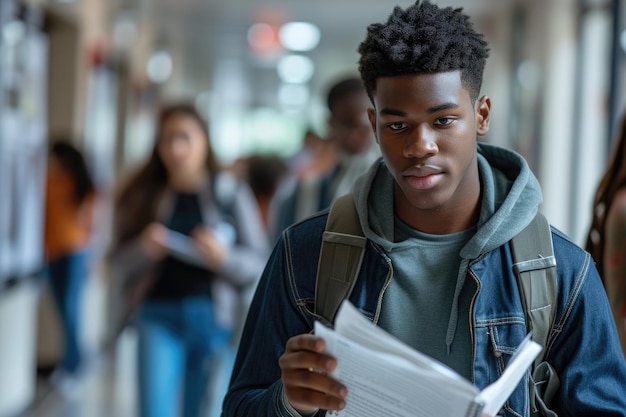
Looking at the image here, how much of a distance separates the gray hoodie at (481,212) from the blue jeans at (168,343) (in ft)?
8.27

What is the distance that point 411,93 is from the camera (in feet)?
5.17

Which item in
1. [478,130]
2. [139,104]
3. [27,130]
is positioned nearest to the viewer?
[478,130]

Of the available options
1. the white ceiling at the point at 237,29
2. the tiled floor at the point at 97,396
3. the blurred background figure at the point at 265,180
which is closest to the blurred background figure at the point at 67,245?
the tiled floor at the point at 97,396

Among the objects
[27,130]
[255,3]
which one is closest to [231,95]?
[255,3]

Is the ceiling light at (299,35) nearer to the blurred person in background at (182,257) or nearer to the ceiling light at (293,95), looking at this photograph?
the ceiling light at (293,95)

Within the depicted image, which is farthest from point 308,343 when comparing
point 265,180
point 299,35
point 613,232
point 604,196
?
point 299,35

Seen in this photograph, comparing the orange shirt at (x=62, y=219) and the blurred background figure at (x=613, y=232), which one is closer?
the blurred background figure at (x=613, y=232)

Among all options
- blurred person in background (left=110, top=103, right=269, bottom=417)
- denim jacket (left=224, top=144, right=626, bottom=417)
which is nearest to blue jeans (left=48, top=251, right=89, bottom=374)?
blurred person in background (left=110, top=103, right=269, bottom=417)

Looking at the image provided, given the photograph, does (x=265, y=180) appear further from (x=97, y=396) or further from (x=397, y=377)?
(x=397, y=377)

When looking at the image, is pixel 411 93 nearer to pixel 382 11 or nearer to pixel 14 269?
pixel 14 269

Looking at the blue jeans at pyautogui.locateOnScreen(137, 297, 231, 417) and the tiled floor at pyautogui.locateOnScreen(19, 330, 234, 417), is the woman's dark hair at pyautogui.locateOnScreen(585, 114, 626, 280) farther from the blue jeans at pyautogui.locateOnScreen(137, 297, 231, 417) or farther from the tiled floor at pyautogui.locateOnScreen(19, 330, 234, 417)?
→ the tiled floor at pyautogui.locateOnScreen(19, 330, 234, 417)

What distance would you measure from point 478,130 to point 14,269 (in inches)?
195

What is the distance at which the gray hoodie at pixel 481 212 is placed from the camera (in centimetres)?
165

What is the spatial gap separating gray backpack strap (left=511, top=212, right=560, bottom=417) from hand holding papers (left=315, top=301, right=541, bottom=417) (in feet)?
0.41
